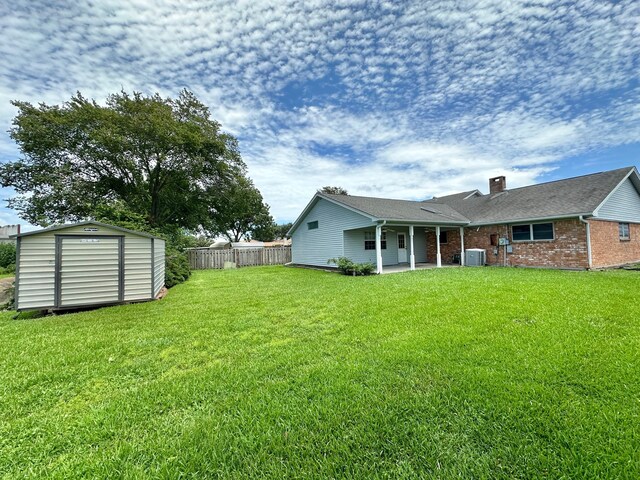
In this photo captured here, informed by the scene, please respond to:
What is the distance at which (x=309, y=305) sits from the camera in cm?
649

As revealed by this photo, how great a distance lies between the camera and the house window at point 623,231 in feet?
43.5

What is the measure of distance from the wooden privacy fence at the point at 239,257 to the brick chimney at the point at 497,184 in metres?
14.8

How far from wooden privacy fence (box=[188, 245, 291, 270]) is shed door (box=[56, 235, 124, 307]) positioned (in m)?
11.4

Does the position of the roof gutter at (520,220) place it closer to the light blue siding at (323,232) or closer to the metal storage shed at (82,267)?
the light blue siding at (323,232)

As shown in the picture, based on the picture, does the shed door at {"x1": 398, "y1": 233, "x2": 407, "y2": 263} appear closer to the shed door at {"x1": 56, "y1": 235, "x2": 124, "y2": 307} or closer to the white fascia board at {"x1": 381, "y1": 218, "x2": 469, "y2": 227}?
the white fascia board at {"x1": 381, "y1": 218, "x2": 469, "y2": 227}

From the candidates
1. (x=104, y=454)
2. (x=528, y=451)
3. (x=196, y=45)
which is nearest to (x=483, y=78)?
(x=196, y=45)

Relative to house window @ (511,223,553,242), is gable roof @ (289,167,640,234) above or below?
above

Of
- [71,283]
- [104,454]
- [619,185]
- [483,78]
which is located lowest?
[104,454]

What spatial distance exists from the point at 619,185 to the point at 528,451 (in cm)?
1673

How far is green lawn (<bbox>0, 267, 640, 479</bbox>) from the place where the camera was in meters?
1.87

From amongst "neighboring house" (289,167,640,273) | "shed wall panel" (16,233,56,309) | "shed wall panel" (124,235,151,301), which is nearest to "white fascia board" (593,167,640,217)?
"neighboring house" (289,167,640,273)

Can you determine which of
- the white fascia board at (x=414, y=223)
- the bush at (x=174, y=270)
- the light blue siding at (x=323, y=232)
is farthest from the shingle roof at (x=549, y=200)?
the bush at (x=174, y=270)

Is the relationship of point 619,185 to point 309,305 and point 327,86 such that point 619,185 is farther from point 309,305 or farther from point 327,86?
point 309,305

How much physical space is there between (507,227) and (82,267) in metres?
17.0
